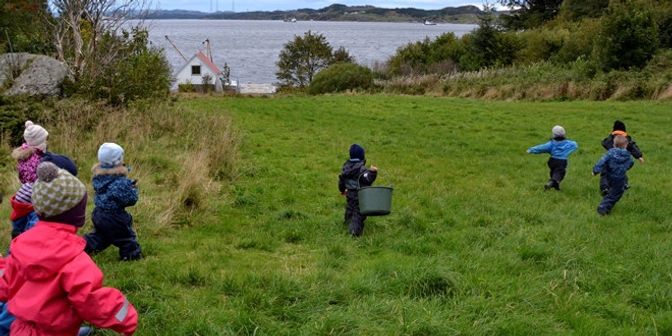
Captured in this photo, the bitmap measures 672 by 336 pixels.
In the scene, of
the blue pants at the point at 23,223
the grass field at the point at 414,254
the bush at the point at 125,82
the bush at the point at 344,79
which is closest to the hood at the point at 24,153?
the blue pants at the point at 23,223

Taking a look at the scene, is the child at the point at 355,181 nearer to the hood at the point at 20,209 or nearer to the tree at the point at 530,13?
the hood at the point at 20,209

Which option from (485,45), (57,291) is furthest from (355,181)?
(485,45)

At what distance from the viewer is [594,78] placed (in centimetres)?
2530

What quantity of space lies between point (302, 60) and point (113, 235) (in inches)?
2347

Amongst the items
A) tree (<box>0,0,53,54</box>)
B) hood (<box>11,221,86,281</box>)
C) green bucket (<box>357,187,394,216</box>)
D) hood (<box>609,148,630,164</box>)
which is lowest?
green bucket (<box>357,187,394,216</box>)

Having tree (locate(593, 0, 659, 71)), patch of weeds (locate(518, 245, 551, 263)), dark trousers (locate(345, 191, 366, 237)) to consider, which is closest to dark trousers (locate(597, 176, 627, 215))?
patch of weeds (locate(518, 245, 551, 263))

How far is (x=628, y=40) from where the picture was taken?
25.5 m

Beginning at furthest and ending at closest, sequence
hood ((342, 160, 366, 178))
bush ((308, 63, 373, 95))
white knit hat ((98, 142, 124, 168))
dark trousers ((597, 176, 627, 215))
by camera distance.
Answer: bush ((308, 63, 373, 95)) → dark trousers ((597, 176, 627, 215)) → hood ((342, 160, 366, 178)) → white knit hat ((98, 142, 124, 168))

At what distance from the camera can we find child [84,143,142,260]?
5.80 metres

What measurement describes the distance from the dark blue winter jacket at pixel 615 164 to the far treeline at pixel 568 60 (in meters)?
15.6

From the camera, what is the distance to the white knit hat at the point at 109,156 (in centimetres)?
573

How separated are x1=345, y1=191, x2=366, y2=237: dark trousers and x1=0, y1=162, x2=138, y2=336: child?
412 cm

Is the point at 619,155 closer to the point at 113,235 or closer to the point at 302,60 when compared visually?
the point at 113,235

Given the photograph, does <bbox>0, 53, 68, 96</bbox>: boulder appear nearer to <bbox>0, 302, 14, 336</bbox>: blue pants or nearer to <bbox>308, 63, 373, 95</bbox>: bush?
<bbox>0, 302, 14, 336</bbox>: blue pants
